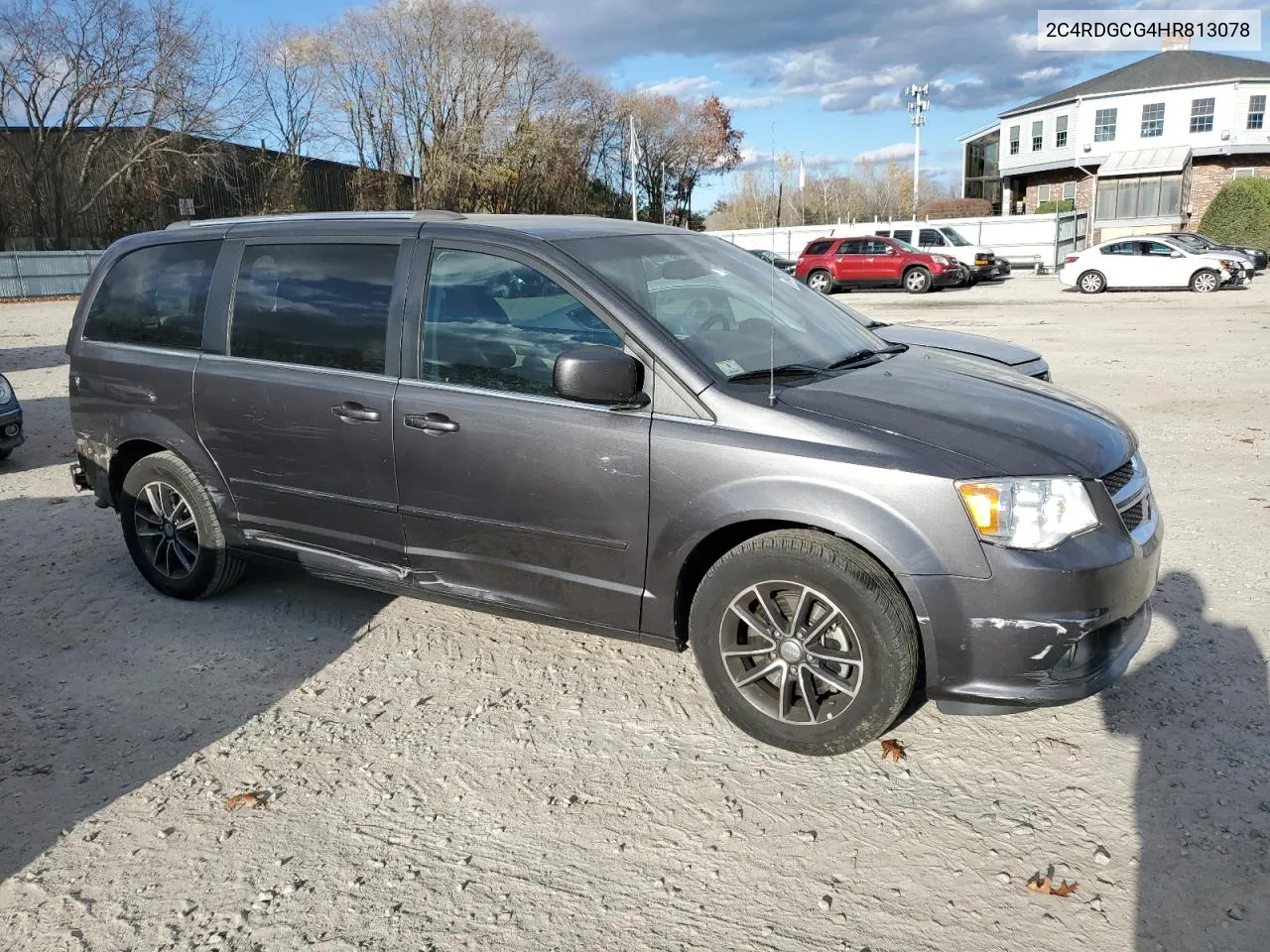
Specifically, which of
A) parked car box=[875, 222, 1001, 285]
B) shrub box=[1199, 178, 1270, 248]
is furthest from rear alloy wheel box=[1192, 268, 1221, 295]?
shrub box=[1199, 178, 1270, 248]

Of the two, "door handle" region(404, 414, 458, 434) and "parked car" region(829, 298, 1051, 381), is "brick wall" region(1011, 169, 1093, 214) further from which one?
"door handle" region(404, 414, 458, 434)

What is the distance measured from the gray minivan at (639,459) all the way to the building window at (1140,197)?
5145 cm

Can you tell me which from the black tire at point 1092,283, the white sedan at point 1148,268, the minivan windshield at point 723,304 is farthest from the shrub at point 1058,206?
the minivan windshield at point 723,304

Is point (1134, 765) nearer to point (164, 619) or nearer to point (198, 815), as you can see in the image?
point (198, 815)

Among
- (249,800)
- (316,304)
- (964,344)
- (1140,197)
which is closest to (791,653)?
(249,800)

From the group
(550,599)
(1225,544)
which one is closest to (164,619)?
(550,599)

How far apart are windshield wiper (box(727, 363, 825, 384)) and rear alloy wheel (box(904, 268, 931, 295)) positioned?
25942 mm

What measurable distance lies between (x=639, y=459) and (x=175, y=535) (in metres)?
2.83

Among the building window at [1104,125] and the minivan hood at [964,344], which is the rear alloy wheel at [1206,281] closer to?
the minivan hood at [964,344]

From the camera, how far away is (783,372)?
12.5ft

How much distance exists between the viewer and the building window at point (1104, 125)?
50812 mm

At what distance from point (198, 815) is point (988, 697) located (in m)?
2.61

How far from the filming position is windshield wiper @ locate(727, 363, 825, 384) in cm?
368

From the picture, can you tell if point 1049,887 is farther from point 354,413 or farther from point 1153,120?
point 1153,120
